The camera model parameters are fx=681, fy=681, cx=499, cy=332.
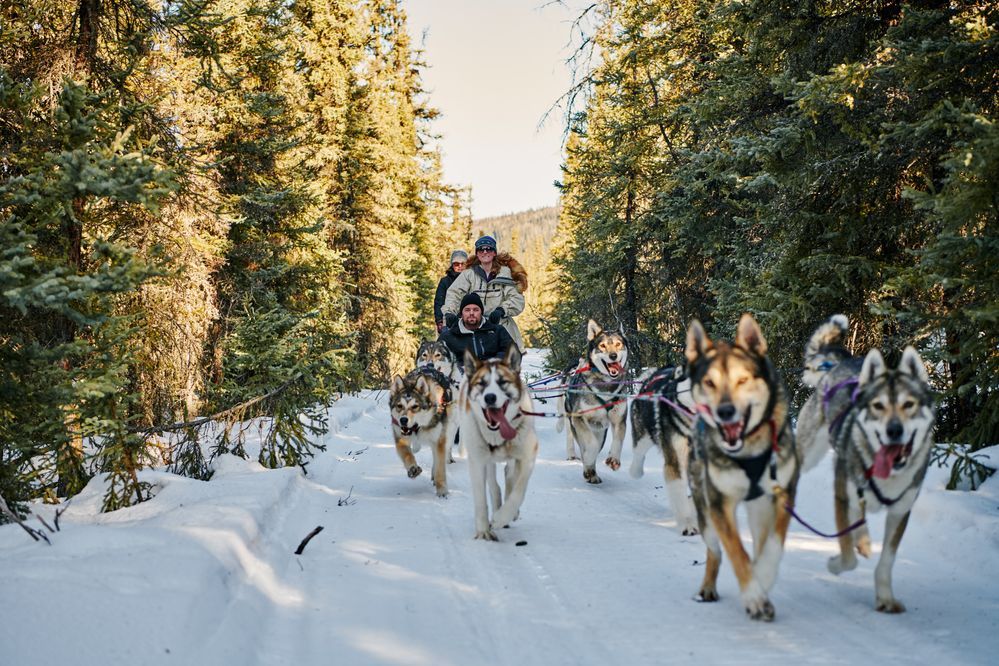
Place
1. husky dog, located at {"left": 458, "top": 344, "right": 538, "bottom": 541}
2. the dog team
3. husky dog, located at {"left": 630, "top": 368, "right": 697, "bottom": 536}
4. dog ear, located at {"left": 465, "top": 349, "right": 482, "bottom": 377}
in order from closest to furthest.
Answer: the dog team → husky dog, located at {"left": 630, "top": 368, "right": 697, "bottom": 536} → husky dog, located at {"left": 458, "top": 344, "right": 538, "bottom": 541} → dog ear, located at {"left": 465, "top": 349, "right": 482, "bottom": 377}

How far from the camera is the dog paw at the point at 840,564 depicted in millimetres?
4324

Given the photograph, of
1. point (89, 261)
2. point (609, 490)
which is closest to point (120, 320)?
point (89, 261)

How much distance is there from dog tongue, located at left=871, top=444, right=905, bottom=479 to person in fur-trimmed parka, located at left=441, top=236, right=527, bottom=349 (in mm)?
5705

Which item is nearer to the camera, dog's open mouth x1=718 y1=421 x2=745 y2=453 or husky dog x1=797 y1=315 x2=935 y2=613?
dog's open mouth x1=718 y1=421 x2=745 y2=453

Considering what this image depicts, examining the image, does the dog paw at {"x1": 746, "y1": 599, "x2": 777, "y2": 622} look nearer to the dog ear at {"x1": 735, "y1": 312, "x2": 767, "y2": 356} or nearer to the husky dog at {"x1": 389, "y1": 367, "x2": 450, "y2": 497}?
the dog ear at {"x1": 735, "y1": 312, "x2": 767, "y2": 356}

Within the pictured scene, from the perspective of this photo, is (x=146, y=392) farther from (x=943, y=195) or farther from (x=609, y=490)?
(x=943, y=195)

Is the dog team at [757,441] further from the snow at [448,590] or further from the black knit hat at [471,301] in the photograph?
the black knit hat at [471,301]

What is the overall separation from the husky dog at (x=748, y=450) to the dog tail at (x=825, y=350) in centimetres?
208

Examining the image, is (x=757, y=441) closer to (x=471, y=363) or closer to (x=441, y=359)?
(x=471, y=363)

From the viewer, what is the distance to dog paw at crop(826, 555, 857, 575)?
170 inches

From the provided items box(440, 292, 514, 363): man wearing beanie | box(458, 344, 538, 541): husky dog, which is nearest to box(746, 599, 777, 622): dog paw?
box(458, 344, 538, 541): husky dog

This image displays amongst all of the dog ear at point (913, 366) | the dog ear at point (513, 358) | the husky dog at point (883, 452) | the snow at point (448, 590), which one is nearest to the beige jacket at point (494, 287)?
the dog ear at point (513, 358)

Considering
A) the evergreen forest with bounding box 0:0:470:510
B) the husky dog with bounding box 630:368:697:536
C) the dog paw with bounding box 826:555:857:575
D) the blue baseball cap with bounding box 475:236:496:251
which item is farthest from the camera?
the blue baseball cap with bounding box 475:236:496:251

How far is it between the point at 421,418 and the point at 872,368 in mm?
5260
